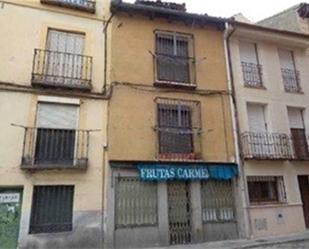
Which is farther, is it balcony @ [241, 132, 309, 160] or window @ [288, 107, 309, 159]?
window @ [288, 107, 309, 159]

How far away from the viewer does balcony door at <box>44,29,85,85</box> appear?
35.6ft

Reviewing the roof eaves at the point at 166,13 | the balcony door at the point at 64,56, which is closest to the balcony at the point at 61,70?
the balcony door at the point at 64,56

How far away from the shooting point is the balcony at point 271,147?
12.5 m

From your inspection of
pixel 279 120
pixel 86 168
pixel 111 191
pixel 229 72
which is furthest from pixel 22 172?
pixel 279 120

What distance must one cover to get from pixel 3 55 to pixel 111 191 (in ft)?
18.6

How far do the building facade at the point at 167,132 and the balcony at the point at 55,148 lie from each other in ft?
3.13

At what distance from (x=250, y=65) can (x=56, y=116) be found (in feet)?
27.9

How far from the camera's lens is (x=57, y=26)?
448 inches

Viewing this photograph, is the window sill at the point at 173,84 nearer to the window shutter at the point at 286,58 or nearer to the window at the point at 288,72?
the window at the point at 288,72

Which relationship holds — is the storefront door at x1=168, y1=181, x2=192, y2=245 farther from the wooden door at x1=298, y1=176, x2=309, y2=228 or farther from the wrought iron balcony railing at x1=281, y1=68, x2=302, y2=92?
the wrought iron balcony railing at x1=281, y1=68, x2=302, y2=92

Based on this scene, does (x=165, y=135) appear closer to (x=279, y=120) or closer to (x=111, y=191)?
(x=111, y=191)

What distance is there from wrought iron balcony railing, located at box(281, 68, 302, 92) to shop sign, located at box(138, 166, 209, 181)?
20.3 ft

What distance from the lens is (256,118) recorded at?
44.3 feet

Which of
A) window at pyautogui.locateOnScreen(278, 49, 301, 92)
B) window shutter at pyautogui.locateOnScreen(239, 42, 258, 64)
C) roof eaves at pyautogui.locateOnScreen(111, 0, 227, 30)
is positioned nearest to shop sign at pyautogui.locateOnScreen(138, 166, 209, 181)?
window shutter at pyautogui.locateOnScreen(239, 42, 258, 64)
